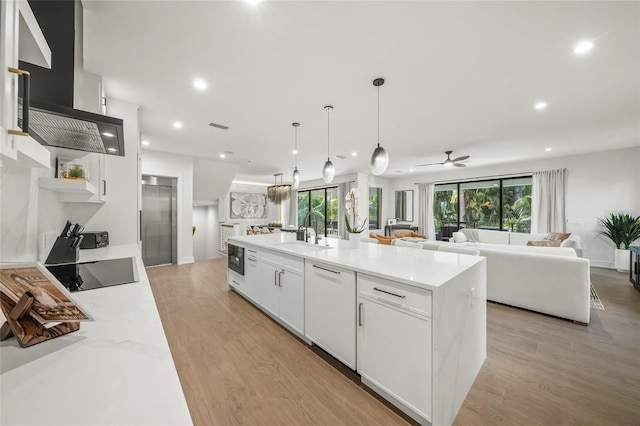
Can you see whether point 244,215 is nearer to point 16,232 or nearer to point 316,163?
point 316,163

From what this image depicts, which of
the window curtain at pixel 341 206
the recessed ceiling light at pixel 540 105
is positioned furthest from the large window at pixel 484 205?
the recessed ceiling light at pixel 540 105

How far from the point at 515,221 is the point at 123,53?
8.61m

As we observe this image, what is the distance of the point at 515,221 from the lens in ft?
22.1

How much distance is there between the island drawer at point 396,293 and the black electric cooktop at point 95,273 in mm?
1415

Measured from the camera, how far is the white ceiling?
171cm

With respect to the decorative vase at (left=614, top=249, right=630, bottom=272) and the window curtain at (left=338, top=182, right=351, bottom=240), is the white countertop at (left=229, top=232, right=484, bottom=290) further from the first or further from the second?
the window curtain at (left=338, top=182, right=351, bottom=240)

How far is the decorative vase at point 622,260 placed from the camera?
4952mm

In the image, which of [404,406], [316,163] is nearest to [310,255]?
[404,406]

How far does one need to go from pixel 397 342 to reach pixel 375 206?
764 cm

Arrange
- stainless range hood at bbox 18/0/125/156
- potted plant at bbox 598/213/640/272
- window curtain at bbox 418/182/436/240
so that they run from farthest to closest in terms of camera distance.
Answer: window curtain at bbox 418/182/436/240 < potted plant at bbox 598/213/640/272 < stainless range hood at bbox 18/0/125/156

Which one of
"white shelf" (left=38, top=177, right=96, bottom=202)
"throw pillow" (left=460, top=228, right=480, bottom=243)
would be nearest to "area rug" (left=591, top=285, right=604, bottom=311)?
"throw pillow" (left=460, top=228, right=480, bottom=243)

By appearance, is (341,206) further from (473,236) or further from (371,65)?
(371,65)

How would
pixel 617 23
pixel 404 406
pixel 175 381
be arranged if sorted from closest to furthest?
pixel 175 381 → pixel 404 406 → pixel 617 23

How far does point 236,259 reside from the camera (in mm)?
3605
